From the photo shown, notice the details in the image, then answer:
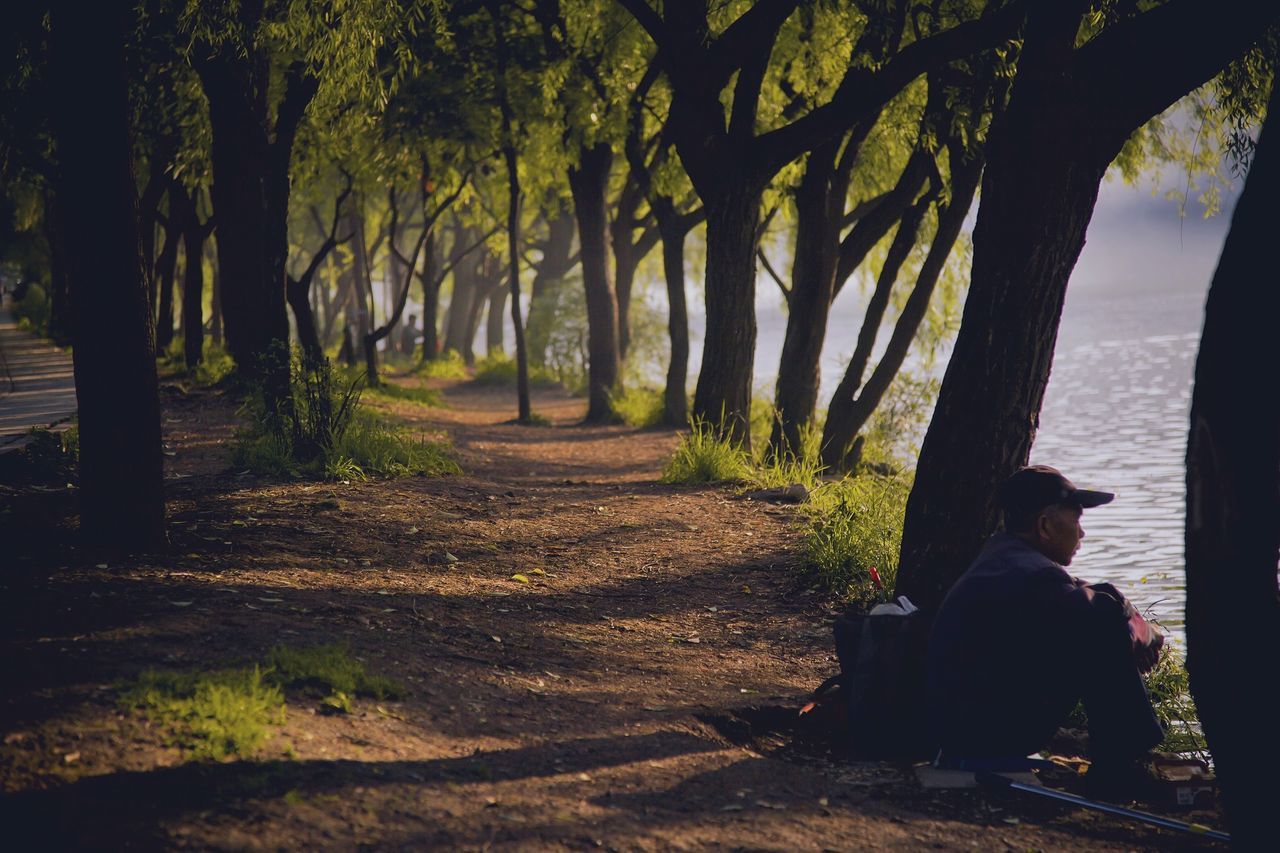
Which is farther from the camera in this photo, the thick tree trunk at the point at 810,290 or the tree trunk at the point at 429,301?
the tree trunk at the point at 429,301

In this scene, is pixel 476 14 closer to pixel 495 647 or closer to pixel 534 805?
pixel 495 647

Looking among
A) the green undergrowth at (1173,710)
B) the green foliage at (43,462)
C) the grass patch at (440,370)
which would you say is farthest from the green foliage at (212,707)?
the grass patch at (440,370)

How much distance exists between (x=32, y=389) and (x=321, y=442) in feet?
25.1

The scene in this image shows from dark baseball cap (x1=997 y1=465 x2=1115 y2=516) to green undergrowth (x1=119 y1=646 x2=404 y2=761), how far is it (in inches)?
109

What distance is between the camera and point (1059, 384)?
4153cm

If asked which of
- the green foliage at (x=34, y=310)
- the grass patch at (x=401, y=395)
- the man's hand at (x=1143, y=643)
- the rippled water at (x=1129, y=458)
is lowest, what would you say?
the rippled water at (x=1129, y=458)

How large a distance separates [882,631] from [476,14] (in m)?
14.0

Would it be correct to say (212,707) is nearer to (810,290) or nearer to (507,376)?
(810,290)

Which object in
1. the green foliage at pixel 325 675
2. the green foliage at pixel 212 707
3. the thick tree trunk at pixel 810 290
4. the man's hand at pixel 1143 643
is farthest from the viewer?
the thick tree trunk at pixel 810 290

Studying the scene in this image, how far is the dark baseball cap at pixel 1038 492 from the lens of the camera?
478 cm

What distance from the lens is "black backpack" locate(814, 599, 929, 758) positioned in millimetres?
5105

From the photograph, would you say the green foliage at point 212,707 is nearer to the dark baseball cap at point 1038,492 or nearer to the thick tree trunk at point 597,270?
the dark baseball cap at point 1038,492

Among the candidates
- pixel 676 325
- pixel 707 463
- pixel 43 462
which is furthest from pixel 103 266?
pixel 676 325

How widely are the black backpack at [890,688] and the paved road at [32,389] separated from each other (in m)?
8.03
